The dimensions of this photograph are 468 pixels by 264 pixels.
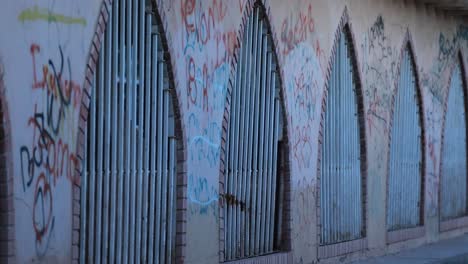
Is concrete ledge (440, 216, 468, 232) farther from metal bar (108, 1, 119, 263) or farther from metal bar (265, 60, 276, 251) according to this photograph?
metal bar (108, 1, 119, 263)

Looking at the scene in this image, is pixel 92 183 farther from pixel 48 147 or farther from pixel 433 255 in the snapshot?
pixel 433 255

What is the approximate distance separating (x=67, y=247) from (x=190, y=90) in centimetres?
289

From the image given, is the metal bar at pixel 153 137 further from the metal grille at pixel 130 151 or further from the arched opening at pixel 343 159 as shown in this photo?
the arched opening at pixel 343 159

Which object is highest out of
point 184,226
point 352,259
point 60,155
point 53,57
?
point 53,57

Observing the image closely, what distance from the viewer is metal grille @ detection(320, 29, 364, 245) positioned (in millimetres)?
15500

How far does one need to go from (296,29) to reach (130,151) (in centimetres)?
430

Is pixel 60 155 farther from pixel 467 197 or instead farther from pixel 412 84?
pixel 467 197

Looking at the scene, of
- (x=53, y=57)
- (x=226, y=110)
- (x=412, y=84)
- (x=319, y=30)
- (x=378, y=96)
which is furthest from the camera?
(x=412, y=84)

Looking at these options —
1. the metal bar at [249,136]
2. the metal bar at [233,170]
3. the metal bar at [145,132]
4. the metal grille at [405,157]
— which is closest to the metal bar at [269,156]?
the metal bar at [249,136]

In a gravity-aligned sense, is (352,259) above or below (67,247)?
below

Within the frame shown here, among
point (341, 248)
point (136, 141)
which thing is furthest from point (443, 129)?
point (136, 141)

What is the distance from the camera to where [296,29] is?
561 inches

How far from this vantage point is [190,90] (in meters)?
11.8

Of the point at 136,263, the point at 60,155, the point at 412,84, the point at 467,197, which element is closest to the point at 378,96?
the point at 412,84
